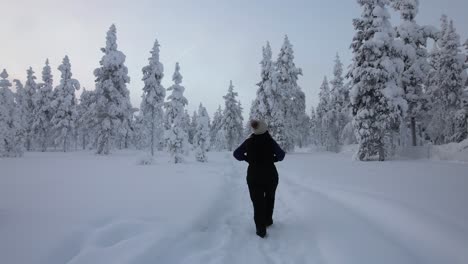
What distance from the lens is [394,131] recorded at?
25.9m

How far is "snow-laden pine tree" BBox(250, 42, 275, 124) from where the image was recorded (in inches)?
1774

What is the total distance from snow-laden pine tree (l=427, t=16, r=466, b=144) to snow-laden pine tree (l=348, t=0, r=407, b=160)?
15.3 m

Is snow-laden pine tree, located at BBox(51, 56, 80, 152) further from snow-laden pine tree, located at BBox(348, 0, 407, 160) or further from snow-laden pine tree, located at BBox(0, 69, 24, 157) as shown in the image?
snow-laden pine tree, located at BBox(348, 0, 407, 160)

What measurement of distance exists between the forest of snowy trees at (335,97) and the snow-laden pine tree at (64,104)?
0.15 metres

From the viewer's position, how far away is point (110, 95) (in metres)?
40.2

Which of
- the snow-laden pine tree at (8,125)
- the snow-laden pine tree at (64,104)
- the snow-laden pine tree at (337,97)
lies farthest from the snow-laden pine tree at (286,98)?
the snow-laden pine tree at (64,104)

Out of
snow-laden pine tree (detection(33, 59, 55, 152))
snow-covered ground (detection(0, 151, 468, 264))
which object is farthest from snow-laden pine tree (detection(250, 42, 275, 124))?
snow-covered ground (detection(0, 151, 468, 264))

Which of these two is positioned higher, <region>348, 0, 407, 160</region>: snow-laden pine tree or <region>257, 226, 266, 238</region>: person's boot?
<region>348, 0, 407, 160</region>: snow-laden pine tree

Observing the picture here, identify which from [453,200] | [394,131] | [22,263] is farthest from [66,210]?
[394,131]

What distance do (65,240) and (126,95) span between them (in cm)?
4143

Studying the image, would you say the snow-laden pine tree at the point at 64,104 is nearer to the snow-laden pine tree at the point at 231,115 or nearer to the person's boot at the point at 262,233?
the snow-laden pine tree at the point at 231,115

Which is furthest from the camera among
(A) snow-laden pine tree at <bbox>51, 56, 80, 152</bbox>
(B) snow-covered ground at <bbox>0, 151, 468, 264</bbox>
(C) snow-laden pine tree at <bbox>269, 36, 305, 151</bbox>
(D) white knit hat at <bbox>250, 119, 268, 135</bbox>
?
(A) snow-laden pine tree at <bbox>51, 56, 80, 152</bbox>

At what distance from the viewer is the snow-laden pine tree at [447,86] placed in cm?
3700

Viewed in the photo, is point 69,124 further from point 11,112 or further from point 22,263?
point 22,263
